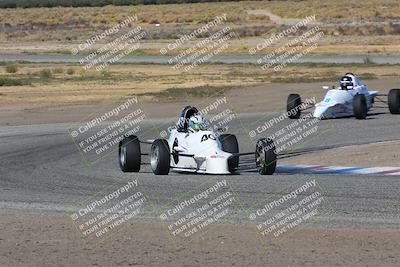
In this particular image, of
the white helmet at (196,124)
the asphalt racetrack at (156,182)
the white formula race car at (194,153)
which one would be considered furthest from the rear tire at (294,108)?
the white helmet at (196,124)

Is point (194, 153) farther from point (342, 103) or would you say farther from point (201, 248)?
point (342, 103)

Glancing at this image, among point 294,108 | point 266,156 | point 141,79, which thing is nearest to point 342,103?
point 294,108

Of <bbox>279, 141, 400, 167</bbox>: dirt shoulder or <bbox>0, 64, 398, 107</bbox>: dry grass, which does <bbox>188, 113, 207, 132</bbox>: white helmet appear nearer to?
<bbox>279, 141, 400, 167</bbox>: dirt shoulder

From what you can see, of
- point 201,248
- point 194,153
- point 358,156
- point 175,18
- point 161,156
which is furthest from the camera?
point 175,18

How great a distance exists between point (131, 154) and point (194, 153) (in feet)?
4.29

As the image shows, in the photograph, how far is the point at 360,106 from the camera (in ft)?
100

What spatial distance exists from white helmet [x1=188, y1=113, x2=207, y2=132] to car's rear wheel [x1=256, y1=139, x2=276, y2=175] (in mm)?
1257

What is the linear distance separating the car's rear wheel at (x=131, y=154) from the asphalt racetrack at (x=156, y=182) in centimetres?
19

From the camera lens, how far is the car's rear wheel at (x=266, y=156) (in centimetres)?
1859

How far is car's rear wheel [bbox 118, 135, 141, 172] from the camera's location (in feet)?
64.8

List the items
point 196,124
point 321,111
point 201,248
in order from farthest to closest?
point 321,111
point 196,124
point 201,248

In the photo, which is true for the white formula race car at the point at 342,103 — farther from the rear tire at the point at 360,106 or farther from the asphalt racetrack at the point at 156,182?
the asphalt racetrack at the point at 156,182

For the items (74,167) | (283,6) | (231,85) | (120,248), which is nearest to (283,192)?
(120,248)

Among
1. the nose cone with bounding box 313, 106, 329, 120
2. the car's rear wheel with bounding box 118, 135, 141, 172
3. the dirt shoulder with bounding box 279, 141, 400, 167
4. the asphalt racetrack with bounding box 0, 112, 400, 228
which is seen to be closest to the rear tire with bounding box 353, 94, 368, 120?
the nose cone with bounding box 313, 106, 329, 120
